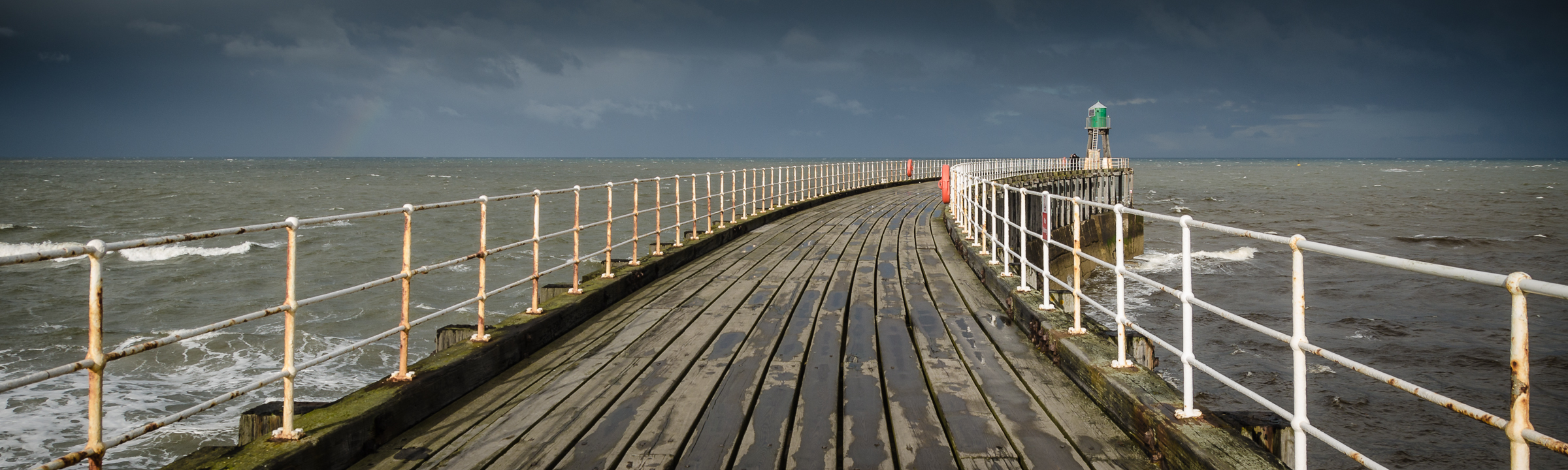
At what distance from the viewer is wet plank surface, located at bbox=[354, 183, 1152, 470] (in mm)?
3344

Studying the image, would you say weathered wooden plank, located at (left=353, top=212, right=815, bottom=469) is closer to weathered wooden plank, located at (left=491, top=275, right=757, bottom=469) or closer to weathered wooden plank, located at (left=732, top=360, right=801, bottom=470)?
weathered wooden plank, located at (left=491, top=275, right=757, bottom=469)

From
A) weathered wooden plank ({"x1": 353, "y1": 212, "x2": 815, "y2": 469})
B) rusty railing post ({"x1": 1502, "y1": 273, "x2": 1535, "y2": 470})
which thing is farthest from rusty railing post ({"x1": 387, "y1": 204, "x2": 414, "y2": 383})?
rusty railing post ({"x1": 1502, "y1": 273, "x2": 1535, "y2": 470})

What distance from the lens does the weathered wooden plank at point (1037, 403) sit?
3334 millimetres

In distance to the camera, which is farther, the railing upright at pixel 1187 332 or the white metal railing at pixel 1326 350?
the railing upright at pixel 1187 332

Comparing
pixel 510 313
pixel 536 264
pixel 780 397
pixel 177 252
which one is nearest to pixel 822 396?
pixel 780 397

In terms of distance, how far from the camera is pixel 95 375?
238 centimetres

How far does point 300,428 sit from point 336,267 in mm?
19346

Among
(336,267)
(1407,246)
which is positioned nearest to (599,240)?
(336,267)

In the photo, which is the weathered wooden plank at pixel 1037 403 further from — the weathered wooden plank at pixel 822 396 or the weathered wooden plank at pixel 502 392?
the weathered wooden plank at pixel 502 392

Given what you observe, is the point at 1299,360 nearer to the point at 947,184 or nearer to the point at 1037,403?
the point at 1037,403

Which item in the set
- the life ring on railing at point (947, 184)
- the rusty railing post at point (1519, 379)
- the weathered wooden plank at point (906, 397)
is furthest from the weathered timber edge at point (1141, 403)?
the life ring on railing at point (947, 184)

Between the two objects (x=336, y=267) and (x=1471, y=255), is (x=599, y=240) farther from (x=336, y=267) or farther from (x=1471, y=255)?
(x=1471, y=255)

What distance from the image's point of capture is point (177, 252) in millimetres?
21875

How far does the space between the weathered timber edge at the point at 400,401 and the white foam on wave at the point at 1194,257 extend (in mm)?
18414
